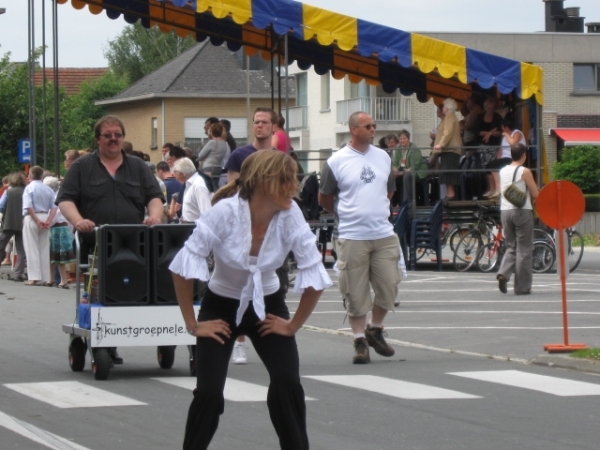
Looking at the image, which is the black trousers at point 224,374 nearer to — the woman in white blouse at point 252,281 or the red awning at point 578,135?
the woman in white blouse at point 252,281

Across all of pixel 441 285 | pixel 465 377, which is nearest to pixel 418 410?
pixel 465 377

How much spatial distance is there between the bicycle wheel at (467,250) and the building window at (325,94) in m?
39.8

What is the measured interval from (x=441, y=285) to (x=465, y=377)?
9.52m

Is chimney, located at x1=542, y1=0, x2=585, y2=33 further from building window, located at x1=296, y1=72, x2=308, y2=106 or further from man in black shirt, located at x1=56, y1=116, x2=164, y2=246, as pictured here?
man in black shirt, located at x1=56, y1=116, x2=164, y2=246

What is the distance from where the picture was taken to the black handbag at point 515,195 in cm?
1733

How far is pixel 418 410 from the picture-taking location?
8781mm

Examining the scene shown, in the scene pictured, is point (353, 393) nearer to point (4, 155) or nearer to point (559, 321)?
point (559, 321)

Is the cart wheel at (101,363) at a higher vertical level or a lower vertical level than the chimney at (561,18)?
lower

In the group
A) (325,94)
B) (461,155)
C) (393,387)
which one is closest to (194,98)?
(325,94)

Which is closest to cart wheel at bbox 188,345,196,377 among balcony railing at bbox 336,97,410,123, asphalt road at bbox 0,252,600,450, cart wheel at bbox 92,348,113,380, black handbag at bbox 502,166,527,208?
asphalt road at bbox 0,252,600,450

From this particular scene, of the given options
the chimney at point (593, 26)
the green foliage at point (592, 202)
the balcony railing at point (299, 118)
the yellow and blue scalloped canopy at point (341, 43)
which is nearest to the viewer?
the yellow and blue scalloped canopy at point (341, 43)

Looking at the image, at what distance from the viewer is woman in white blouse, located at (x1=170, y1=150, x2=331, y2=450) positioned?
5.86 meters

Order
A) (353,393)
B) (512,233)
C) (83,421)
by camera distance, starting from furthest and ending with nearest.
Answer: (512,233) < (353,393) < (83,421)

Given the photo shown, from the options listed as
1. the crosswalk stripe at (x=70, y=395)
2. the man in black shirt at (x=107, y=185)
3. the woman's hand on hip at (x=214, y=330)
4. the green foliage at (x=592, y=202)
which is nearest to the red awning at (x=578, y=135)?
the green foliage at (x=592, y=202)
